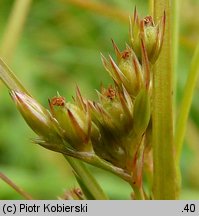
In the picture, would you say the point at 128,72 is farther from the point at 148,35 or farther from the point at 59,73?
the point at 59,73

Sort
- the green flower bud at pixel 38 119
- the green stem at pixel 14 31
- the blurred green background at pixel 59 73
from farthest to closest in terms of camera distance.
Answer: the blurred green background at pixel 59 73 → the green stem at pixel 14 31 → the green flower bud at pixel 38 119

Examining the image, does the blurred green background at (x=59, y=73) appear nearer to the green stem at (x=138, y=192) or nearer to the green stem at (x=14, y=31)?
the green stem at (x=14, y=31)

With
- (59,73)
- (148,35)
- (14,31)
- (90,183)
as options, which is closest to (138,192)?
(90,183)

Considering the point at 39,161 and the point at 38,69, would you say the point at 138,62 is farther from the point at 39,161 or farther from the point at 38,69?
the point at 38,69

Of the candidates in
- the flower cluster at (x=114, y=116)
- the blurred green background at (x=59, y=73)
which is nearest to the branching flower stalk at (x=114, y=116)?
the flower cluster at (x=114, y=116)

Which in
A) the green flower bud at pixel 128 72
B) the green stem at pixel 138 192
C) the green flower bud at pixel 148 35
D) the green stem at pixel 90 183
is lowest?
the green stem at pixel 138 192

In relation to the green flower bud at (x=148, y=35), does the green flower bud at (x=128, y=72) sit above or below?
below
